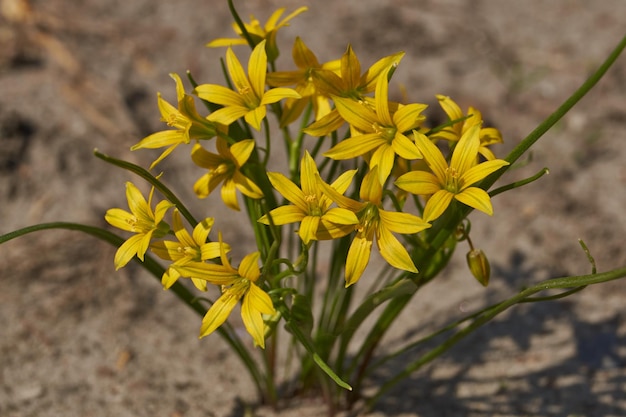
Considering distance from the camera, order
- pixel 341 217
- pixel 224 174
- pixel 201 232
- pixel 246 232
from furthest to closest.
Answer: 1. pixel 246 232
2. pixel 224 174
3. pixel 201 232
4. pixel 341 217

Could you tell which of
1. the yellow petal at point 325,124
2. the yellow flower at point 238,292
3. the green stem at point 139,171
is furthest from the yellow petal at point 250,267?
the yellow petal at point 325,124

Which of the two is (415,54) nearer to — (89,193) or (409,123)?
(89,193)

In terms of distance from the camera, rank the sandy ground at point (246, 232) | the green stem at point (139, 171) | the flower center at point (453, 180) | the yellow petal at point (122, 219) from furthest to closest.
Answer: the sandy ground at point (246, 232), the yellow petal at point (122, 219), the flower center at point (453, 180), the green stem at point (139, 171)

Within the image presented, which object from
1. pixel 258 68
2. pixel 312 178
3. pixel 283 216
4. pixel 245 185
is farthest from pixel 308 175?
pixel 258 68

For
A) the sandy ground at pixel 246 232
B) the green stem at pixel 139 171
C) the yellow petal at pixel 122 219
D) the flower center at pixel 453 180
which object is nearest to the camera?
the green stem at pixel 139 171

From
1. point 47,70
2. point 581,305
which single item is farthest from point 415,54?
point 47,70

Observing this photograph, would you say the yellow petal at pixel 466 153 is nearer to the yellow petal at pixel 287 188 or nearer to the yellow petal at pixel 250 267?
the yellow petal at pixel 287 188

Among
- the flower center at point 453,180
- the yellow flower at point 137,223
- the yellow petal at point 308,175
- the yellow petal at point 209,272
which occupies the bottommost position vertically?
the yellow petal at point 209,272

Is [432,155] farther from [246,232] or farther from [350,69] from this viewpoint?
[246,232]

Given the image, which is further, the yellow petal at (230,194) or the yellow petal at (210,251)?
the yellow petal at (230,194)
